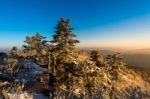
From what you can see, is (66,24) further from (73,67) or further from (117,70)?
(117,70)

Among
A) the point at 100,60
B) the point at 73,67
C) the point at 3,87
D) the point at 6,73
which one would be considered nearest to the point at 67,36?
the point at 73,67

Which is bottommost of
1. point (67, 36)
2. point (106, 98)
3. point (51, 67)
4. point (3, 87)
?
point (106, 98)

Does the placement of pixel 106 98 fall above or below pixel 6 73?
below

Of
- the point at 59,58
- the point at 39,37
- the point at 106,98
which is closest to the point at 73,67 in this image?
the point at 59,58

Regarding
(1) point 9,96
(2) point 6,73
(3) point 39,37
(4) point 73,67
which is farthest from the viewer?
(3) point 39,37

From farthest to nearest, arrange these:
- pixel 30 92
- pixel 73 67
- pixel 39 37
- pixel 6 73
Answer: pixel 39 37 → pixel 6 73 → pixel 30 92 → pixel 73 67

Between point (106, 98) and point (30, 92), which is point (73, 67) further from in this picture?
point (106, 98)

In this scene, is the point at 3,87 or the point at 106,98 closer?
the point at 3,87

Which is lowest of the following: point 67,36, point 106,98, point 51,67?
point 106,98

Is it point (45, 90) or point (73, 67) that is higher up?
point (73, 67)
